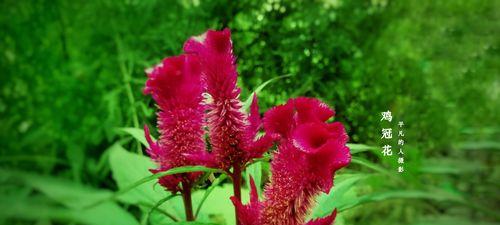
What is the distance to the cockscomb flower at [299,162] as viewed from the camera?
0.70m

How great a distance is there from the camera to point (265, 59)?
207cm

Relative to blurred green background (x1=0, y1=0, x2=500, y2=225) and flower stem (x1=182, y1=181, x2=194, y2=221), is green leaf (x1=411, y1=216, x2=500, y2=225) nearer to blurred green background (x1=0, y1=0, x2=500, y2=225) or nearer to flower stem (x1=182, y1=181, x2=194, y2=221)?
flower stem (x1=182, y1=181, x2=194, y2=221)

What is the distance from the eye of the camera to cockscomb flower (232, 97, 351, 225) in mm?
701

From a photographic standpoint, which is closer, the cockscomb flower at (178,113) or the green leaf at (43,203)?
the green leaf at (43,203)

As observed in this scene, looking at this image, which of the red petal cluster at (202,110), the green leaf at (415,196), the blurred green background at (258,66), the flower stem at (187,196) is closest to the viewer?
the green leaf at (415,196)

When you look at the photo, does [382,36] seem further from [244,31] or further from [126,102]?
[126,102]

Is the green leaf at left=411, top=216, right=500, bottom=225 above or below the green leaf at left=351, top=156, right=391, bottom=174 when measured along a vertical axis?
below

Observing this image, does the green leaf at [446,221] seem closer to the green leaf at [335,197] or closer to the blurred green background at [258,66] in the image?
the green leaf at [335,197]

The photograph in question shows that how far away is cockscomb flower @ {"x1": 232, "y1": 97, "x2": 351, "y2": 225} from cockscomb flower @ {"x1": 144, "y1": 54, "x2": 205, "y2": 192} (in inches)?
4.9

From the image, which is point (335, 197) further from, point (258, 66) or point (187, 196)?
point (258, 66)

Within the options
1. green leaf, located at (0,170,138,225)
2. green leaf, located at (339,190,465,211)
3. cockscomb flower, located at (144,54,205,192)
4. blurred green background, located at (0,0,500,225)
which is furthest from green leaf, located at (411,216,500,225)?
blurred green background, located at (0,0,500,225)

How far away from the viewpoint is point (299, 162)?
74 centimetres

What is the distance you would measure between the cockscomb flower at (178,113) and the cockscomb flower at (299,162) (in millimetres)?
124

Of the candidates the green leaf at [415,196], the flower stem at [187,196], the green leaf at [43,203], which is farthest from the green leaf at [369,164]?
the green leaf at [43,203]
